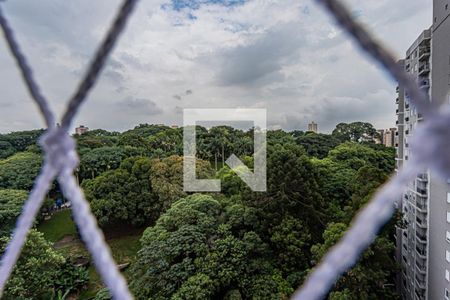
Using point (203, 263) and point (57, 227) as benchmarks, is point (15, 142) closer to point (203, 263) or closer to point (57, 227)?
point (57, 227)

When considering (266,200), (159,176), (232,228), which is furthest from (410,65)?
(159,176)

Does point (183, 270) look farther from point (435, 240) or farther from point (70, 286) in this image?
point (435, 240)

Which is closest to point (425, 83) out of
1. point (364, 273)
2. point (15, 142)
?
point (364, 273)

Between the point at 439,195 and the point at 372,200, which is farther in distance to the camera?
the point at 439,195

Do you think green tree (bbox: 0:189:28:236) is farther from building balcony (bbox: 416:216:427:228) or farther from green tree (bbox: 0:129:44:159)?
building balcony (bbox: 416:216:427:228)

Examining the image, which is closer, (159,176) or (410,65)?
(410,65)

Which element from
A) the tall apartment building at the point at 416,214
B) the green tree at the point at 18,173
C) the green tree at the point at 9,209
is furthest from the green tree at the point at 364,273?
the green tree at the point at 18,173

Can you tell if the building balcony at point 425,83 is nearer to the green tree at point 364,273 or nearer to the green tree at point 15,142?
the green tree at point 364,273
